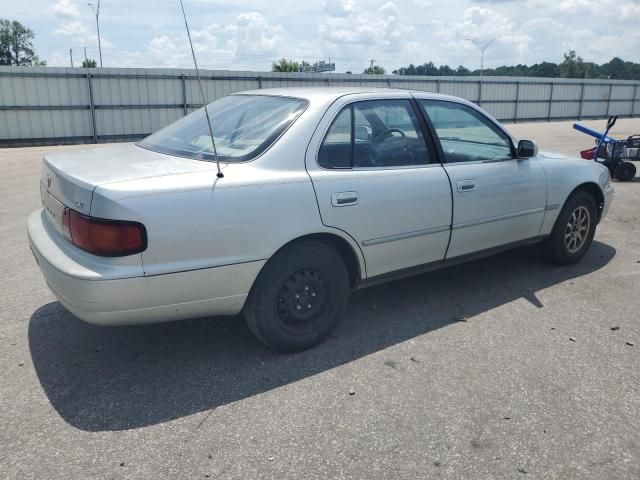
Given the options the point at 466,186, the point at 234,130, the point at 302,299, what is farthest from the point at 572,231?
the point at 234,130

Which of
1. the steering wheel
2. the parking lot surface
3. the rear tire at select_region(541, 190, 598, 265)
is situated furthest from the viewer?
the rear tire at select_region(541, 190, 598, 265)

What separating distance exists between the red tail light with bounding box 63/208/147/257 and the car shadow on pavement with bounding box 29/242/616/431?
82 cm

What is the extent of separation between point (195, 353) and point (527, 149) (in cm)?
304

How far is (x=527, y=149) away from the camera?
14.9 feet

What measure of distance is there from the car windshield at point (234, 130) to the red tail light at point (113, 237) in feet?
2.52

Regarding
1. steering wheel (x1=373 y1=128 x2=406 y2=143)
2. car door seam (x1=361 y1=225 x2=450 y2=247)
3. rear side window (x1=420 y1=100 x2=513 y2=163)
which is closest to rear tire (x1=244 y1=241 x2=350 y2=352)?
car door seam (x1=361 y1=225 x2=450 y2=247)

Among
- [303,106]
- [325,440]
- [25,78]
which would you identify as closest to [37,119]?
[25,78]

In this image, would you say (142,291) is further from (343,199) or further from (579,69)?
(579,69)

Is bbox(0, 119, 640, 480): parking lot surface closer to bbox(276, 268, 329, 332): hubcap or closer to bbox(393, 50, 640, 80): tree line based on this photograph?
bbox(276, 268, 329, 332): hubcap

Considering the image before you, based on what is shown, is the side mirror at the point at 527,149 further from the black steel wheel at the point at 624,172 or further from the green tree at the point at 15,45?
the green tree at the point at 15,45

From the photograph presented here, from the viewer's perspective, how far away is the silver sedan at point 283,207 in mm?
2908

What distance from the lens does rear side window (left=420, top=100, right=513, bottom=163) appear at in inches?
166

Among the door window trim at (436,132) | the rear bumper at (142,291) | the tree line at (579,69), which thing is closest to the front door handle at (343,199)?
the rear bumper at (142,291)

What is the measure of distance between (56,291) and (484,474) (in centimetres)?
239
